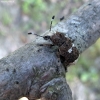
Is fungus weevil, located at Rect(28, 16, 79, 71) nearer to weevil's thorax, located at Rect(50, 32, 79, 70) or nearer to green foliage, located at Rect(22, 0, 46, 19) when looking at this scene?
weevil's thorax, located at Rect(50, 32, 79, 70)

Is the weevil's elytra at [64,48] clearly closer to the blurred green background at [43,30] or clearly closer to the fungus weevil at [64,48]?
the fungus weevil at [64,48]

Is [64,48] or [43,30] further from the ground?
[43,30]

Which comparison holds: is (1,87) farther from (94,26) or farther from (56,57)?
(94,26)

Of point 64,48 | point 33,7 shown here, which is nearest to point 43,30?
point 33,7

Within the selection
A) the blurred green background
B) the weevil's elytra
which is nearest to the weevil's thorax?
the weevil's elytra

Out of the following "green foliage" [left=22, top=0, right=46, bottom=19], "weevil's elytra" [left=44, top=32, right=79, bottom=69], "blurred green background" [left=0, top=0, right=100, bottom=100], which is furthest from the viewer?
"green foliage" [left=22, top=0, right=46, bottom=19]

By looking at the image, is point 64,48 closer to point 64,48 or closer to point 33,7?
point 64,48

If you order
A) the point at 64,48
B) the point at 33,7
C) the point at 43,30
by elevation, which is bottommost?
the point at 64,48
